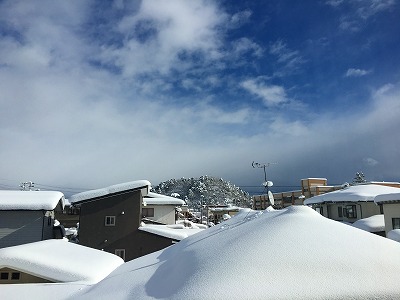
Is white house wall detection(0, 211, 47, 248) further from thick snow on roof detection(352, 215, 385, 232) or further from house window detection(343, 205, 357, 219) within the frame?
house window detection(343, 205, 357, 219)

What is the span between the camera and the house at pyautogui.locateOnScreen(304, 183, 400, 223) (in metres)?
28.3

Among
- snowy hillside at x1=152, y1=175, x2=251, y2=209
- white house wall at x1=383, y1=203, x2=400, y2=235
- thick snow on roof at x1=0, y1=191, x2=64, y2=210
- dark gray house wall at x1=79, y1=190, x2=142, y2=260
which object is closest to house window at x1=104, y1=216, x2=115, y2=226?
dark gray house wall at x1=79, y1=190, x2=142, y2=260

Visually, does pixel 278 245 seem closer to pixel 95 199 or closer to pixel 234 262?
pixel 234 262

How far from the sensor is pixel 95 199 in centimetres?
2214

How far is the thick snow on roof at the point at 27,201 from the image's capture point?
18.5 metres

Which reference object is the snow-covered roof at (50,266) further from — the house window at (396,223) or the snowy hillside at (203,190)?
the snowy hillside at (203,190)

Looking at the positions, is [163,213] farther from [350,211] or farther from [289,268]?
[289,268]

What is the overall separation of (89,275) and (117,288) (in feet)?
11.1

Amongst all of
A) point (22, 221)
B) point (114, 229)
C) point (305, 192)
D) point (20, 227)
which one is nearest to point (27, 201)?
point (22, 221)

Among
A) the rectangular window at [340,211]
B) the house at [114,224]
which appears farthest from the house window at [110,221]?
the rectangular window at [340,211]

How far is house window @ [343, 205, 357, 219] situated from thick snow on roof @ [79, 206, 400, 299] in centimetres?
2633

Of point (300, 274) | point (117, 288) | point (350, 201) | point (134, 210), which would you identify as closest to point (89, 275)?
point (117, 288)

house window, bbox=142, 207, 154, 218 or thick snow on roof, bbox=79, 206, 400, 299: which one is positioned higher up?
thick snow on roof, bbox=79, 206, 400, 299

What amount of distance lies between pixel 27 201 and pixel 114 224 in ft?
19.0
